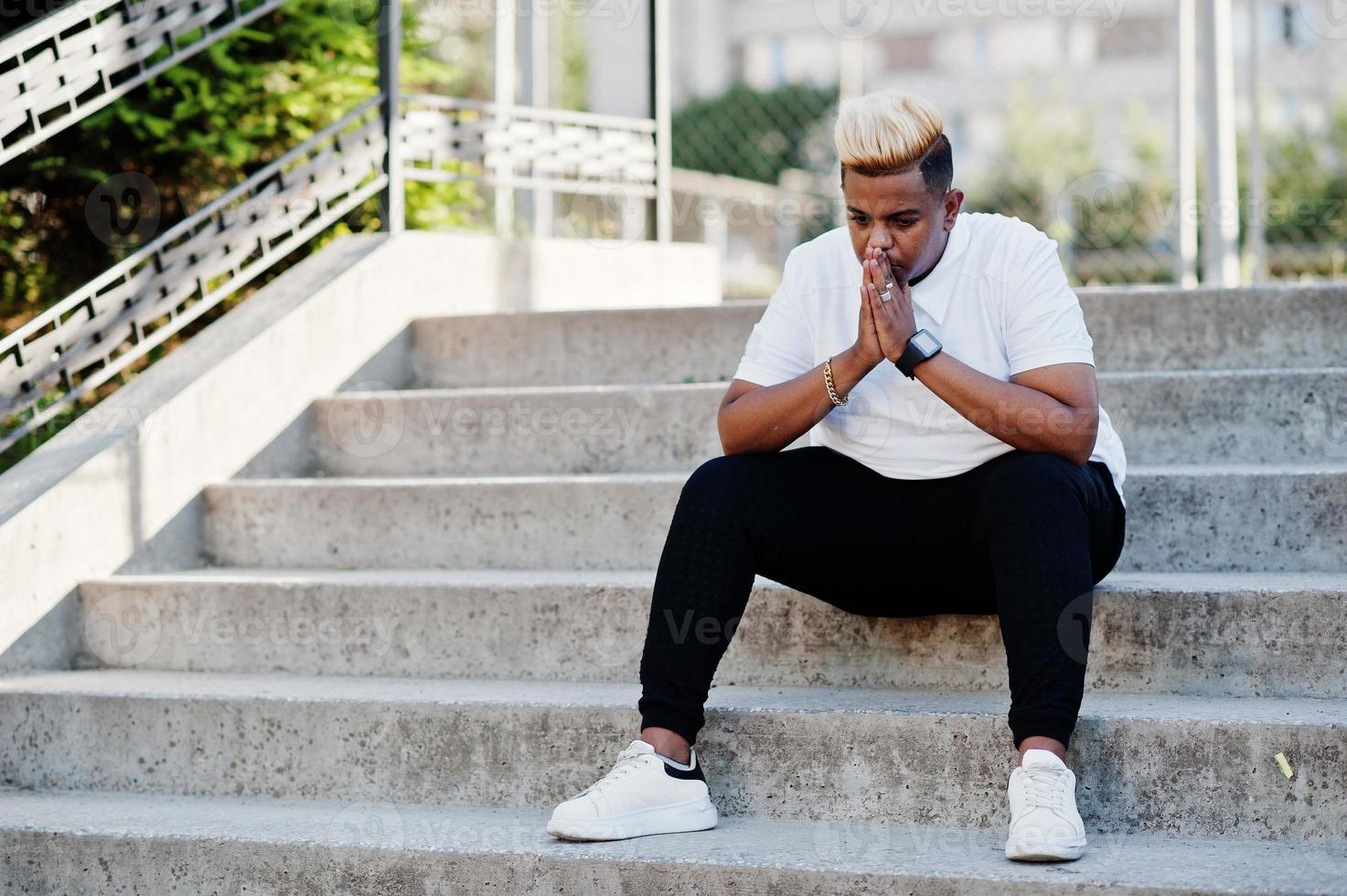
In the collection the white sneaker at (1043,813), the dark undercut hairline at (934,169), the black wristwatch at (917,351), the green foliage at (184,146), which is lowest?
the white sneaker at (1043,813)

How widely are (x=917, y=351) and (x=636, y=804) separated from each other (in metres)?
0.90

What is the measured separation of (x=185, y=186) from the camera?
184 inches

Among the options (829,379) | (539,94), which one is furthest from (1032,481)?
(539,94)

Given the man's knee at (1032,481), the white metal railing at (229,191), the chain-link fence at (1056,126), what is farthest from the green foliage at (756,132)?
the man's knee at (1032,481)

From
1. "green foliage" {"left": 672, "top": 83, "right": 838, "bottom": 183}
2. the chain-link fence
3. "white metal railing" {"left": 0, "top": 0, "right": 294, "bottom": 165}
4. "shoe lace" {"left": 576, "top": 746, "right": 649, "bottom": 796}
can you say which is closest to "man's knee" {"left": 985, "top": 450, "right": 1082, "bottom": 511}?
"shoe lace" {"left": 576, "top": 746, "right": 649, "bottom": 796}

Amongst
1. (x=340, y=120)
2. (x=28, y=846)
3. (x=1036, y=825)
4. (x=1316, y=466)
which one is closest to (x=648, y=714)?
(x=1036, y=825)

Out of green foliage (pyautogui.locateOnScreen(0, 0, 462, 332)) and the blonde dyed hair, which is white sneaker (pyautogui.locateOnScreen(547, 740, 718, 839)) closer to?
the blonde dyed hair

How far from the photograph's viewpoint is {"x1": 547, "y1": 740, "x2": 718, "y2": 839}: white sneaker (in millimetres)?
2316

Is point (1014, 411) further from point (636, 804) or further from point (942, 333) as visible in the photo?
point (636, 804)

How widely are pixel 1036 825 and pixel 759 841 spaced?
0.47 m

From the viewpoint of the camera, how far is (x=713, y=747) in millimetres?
2525

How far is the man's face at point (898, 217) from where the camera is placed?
2.44 metres

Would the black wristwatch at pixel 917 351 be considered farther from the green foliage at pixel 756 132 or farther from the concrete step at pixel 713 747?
the green foliage at pixel 756 132

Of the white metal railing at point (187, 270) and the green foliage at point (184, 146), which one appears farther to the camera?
the green foliage at point (184, 146)
